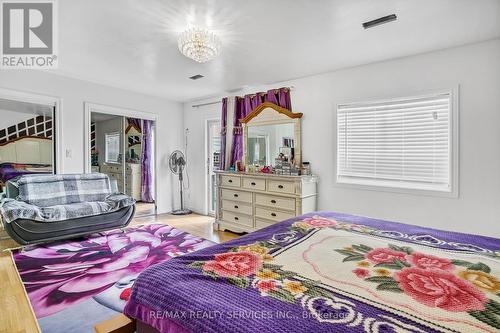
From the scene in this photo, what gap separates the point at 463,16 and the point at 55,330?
157 inches

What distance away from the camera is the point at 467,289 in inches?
37.0

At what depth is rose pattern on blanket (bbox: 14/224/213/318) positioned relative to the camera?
2.23 metres

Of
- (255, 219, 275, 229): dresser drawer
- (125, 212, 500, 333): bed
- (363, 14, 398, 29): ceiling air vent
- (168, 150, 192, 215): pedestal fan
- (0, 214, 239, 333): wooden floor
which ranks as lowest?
(0, 214, 239, 333): wooden floor

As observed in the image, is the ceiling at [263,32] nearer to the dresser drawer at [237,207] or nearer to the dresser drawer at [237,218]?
the dresser drawer at [237,207]

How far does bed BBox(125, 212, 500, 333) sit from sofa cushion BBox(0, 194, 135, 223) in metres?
2.96

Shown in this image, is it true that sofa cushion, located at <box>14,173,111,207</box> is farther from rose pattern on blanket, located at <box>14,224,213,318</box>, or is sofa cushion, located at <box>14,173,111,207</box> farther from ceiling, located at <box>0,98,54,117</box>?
ceiling, located at <box>0,98,54,117</box>

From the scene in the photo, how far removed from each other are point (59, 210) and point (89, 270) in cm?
117

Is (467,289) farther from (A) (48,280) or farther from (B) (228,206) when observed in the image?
(B) (228,206)

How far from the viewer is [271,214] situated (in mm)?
3752

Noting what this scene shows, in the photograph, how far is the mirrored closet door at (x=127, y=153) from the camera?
4621 mm

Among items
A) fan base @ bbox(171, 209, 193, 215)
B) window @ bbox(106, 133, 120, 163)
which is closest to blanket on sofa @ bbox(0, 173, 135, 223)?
window @ bbox(106, 133, 120, 163)

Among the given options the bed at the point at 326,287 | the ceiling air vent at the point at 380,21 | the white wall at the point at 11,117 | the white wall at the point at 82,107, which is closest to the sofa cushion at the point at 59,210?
the white wall at the point at 82,107

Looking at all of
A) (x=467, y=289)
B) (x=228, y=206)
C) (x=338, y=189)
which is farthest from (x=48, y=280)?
(x=338, y=189)

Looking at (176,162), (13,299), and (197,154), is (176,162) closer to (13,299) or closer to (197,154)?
(197,154)
